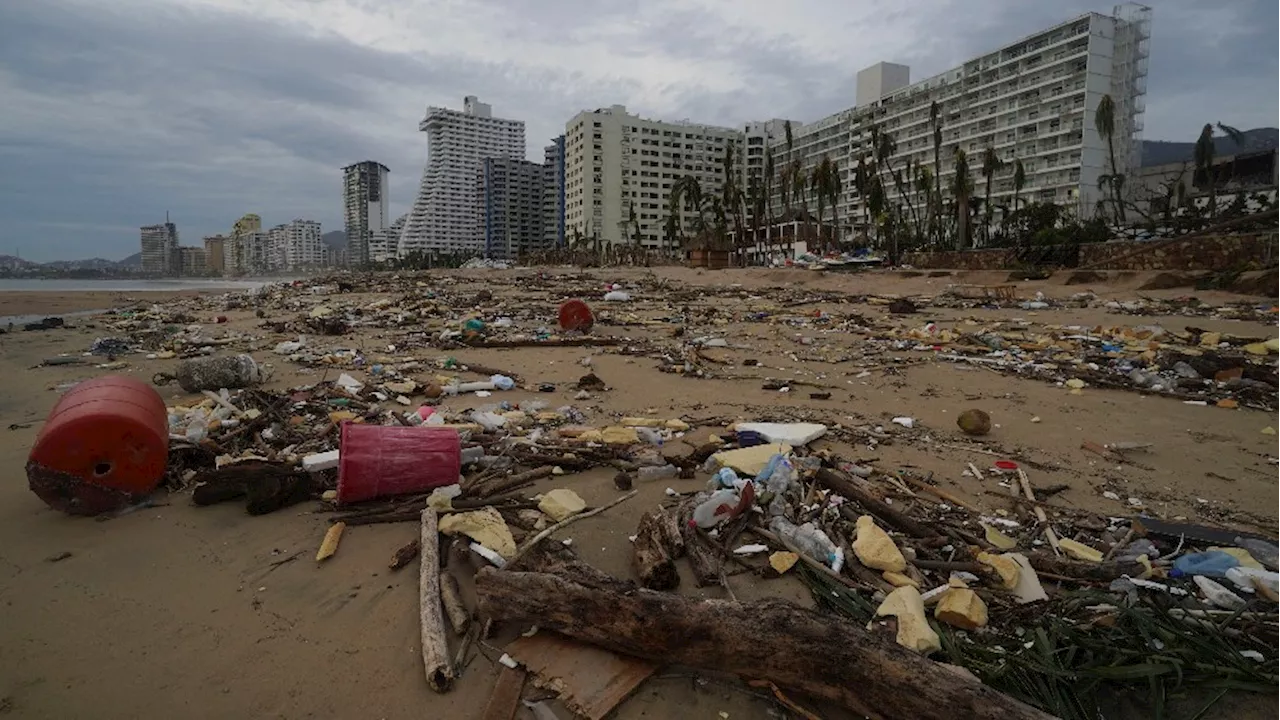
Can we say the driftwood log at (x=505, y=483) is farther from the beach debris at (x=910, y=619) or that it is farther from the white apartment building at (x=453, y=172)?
the white apartment building at (x=453, y=172)

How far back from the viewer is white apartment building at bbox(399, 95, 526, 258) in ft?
369

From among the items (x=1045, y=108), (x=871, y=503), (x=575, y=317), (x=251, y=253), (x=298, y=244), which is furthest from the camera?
(x=298, y=244)

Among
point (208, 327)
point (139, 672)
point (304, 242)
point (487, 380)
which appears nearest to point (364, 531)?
point (139, 672)

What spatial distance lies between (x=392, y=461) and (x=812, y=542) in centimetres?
213

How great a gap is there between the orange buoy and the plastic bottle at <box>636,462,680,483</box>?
626cm

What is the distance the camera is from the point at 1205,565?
2.50 m

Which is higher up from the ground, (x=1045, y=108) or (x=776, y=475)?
(x=1045, y=108)

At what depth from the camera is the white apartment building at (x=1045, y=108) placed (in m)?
56.8

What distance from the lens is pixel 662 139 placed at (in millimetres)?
88562

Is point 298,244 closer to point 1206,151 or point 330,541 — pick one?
point 1206,151

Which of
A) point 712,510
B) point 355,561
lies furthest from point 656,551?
A: point 355,561

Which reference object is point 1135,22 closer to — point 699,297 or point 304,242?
point 699,297

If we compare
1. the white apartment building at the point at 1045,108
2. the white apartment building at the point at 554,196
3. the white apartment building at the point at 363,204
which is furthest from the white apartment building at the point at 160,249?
the white apartment building at the point at 1045,108

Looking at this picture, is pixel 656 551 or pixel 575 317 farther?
pixel 575 317
